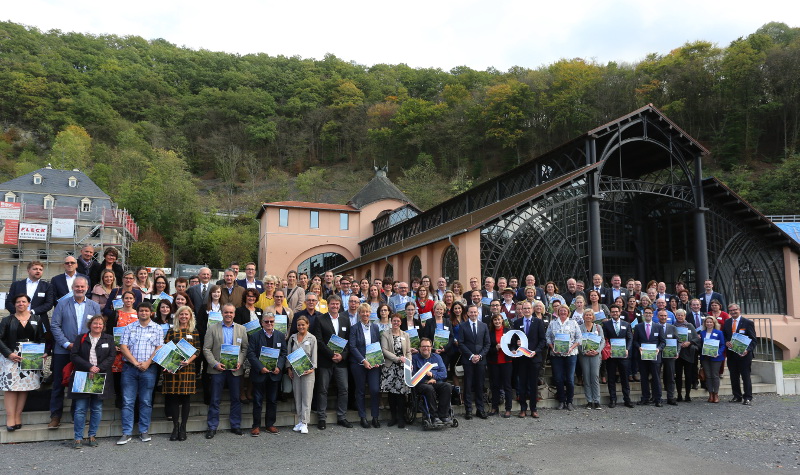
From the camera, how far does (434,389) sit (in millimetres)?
7793

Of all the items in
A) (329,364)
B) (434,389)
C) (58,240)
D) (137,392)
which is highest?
(58,240)

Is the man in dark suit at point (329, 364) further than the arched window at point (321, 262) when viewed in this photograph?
No

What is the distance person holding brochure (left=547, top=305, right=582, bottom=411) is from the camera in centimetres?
884

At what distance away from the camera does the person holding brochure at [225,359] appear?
714cm

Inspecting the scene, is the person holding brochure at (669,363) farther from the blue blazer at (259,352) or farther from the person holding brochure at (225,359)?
the person holding brochure at (225,359)

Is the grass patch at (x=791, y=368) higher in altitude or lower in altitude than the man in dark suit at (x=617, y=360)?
lower

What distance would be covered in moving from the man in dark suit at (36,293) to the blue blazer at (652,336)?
375 inches

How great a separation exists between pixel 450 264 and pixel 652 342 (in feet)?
27.4

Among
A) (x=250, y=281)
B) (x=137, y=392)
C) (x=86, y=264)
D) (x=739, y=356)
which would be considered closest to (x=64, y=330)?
(x=137, y=392)

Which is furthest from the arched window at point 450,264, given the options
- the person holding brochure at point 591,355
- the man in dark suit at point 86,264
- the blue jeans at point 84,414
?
the blue jeans at point 84,414

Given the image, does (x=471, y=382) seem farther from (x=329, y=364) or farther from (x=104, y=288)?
(x=104, y=288)

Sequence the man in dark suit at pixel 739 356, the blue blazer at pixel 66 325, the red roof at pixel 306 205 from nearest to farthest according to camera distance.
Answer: the blue blazer at pixel 66 325 < the man in dark suit at pixel 739 356 < the red roof at pixel 306 205

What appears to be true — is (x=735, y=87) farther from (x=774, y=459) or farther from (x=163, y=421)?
(x=163, y=421)

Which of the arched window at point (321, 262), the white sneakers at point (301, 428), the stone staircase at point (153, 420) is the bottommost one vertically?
the white sneakers at point (301, 428)
